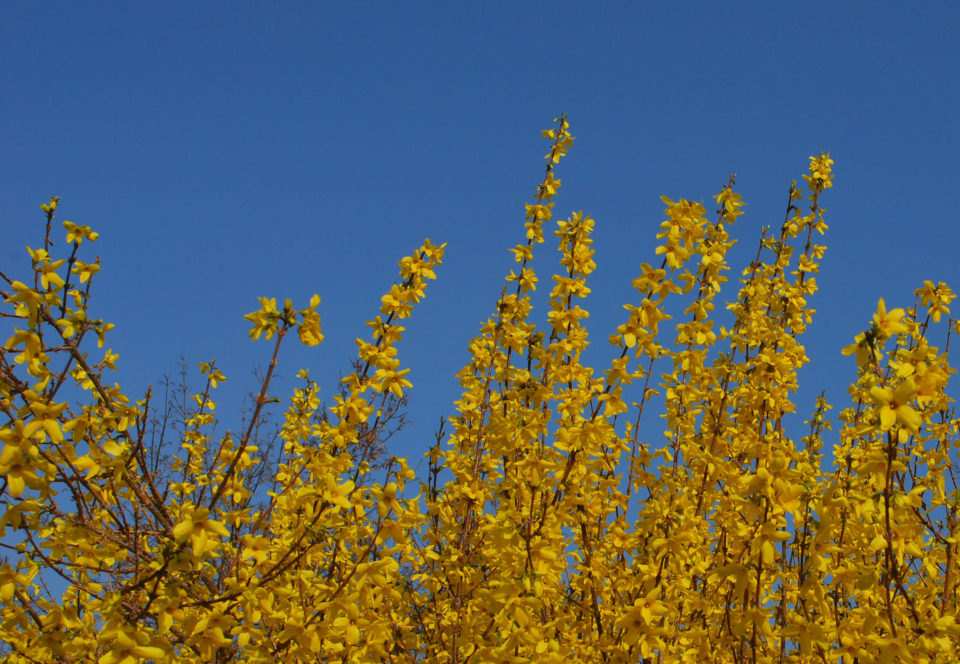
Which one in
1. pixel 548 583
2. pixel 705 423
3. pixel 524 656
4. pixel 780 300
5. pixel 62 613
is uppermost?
pixel 780 300

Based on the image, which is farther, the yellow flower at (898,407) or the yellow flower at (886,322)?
the yellow flower at (886,322)

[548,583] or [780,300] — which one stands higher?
[780,300]

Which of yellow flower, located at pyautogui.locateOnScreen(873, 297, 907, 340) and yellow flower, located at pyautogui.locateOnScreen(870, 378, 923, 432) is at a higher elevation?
yellow flower, located at pyautogui.locateOnScreen(873, 297, 907, 340)

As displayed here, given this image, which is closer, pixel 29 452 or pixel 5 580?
pixel 29 452

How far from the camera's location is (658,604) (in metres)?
3.02

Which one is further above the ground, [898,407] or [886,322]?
[886,322]

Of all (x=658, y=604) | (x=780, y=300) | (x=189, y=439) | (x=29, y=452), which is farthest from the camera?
(x=189, y=439)

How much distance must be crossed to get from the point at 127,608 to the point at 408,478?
3.90 feet

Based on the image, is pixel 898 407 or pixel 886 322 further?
pixel 886 322

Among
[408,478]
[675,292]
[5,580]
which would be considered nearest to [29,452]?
[5,580]

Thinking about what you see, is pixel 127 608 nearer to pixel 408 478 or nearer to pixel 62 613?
pixel 62 613

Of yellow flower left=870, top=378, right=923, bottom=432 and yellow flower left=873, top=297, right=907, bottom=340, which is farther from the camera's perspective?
yellow flower left=873, top=297, right=907, bottom=340

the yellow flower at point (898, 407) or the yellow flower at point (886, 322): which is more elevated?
the yellow flower at point (886, 322)

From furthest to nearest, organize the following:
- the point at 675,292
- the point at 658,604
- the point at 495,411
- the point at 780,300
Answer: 1. the point at 780,300
2. the point at 495,411
3. the point at 675,292
4. the point at 658,604
